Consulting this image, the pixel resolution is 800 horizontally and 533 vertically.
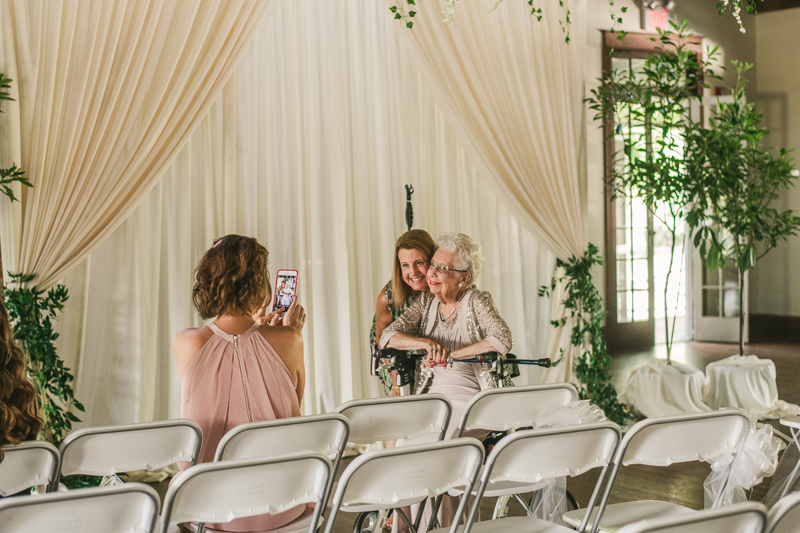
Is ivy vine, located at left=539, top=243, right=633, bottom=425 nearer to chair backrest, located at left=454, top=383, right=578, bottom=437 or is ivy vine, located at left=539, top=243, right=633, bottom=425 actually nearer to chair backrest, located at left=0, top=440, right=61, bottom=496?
chair backrest, located at left=454, top=383, right=578, bottom=437

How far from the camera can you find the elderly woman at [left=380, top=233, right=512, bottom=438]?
342 centimetres

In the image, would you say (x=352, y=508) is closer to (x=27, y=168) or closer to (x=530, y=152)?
(x=27, y=168)

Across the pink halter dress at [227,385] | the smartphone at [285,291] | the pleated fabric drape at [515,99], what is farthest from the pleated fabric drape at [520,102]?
the pink halter dress at [227,385]

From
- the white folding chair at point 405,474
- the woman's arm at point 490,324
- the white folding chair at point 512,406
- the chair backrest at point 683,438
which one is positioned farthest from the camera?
the woman's arm at point 490,324

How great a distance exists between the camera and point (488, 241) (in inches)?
217

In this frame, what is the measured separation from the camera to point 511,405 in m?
2.78

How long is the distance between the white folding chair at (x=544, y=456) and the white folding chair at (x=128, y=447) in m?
0.85

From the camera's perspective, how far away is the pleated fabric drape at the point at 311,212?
14.8 feet

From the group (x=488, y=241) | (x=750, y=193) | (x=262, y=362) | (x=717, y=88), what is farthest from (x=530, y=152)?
(x=717, y=88)

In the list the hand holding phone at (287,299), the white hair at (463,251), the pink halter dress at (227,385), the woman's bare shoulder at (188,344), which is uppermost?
the white hair at (463,251)

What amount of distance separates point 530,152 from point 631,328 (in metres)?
4.07

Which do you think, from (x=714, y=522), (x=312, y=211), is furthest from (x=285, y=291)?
(x=714, y=522)

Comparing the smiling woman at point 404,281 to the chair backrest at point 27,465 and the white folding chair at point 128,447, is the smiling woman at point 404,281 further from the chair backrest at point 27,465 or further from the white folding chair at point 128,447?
the chair backrest at point 27,465

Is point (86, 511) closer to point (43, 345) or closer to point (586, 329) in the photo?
point (43, 345)
